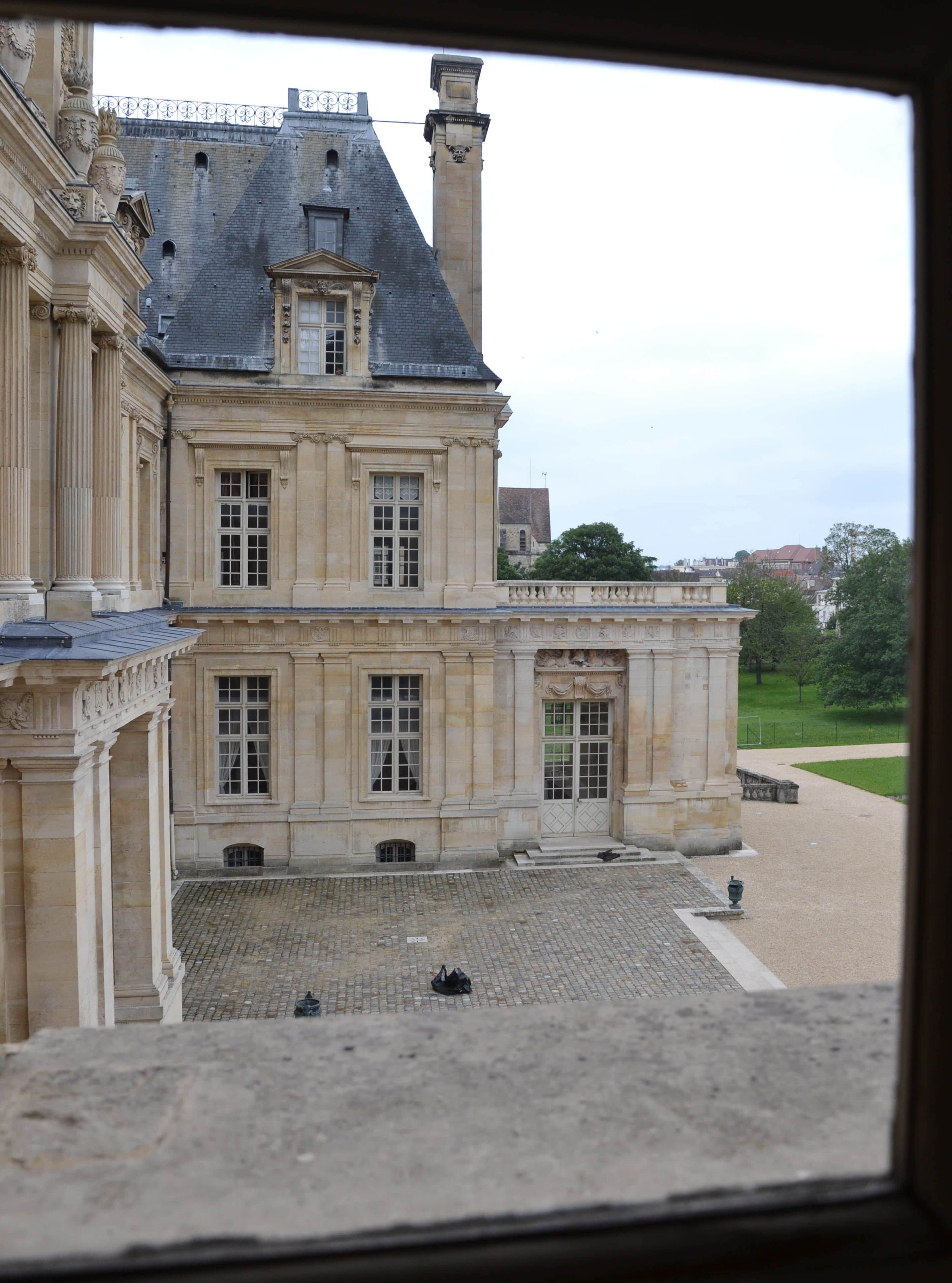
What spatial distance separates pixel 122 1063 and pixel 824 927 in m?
18.0

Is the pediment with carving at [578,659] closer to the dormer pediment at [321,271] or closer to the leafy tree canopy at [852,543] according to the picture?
the dormer pediment at [321,271]

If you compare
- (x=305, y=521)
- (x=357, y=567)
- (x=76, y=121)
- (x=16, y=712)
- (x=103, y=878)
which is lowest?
(x=103, y=878)

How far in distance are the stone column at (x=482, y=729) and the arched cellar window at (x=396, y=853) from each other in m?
1.89

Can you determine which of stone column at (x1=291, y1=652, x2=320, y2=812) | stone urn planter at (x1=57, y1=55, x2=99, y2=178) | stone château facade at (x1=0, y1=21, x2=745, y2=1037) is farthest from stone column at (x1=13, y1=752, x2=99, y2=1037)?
stone column at (x1=291, y1=652, x2=320, y2=812)

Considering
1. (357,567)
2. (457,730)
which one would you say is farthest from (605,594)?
(357,567)

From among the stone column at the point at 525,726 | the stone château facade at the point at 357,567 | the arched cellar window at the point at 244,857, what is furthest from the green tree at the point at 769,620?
the arched cellar window at the point at 244,857

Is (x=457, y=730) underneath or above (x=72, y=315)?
underneath

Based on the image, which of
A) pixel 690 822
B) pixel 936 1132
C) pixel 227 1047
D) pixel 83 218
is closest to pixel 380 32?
pixel 936 1132

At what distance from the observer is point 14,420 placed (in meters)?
10.0

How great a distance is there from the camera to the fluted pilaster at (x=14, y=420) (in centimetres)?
988

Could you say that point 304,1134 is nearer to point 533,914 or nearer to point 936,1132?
point 936,1132

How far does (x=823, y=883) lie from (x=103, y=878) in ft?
52.3

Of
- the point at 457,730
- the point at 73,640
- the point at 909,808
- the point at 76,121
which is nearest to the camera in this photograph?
the point at 909,808

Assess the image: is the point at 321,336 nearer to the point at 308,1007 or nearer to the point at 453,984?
the point at 453,984
